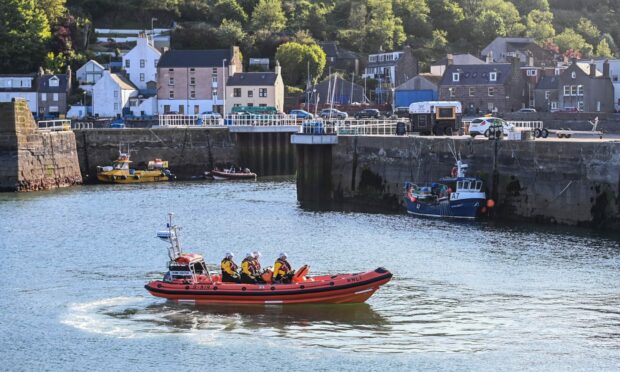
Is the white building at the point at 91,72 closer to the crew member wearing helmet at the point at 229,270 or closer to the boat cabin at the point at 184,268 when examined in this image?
the boat cabin at the point at 184,268

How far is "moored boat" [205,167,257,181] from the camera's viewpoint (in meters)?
92.8

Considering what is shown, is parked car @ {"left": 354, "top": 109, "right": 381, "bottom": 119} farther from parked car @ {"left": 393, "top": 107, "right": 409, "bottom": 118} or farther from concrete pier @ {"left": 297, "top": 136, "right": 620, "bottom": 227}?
concrete pier @ {"left": 297, "top": 136, "right": 620, "bottom": 227}

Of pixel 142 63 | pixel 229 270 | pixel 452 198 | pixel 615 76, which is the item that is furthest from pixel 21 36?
pixel 229 270

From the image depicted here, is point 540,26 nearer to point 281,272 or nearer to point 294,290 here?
point 281,272

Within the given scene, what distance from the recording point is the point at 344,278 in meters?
43.6

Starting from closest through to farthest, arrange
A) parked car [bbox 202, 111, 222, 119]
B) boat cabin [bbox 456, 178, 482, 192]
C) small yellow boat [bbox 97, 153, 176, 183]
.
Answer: boat cabin [bbox 456, 178, 482, 192]
small yellow boat [bbox 97, 153, 176, 183]
parked car [bbox 202, 111, 222, 119]

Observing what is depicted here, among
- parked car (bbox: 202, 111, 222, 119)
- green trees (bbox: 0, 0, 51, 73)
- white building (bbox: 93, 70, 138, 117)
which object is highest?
green trees (bbox: 0, 0, 51, 73)

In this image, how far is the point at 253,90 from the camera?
118 meters

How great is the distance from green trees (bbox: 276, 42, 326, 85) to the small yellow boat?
4102 centimetres

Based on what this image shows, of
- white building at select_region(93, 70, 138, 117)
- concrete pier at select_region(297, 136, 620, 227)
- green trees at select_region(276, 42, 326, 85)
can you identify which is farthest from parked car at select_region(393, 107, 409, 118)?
concrete pier at select_region(297, 136, 620, 227)

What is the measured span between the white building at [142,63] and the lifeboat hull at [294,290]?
82.4m

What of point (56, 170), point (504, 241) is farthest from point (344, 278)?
point (56, 170)

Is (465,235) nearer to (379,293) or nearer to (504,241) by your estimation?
(504,241)

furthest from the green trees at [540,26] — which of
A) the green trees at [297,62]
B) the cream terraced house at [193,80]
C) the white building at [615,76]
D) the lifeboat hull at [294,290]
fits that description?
the lifeboat hull at [294,290]
